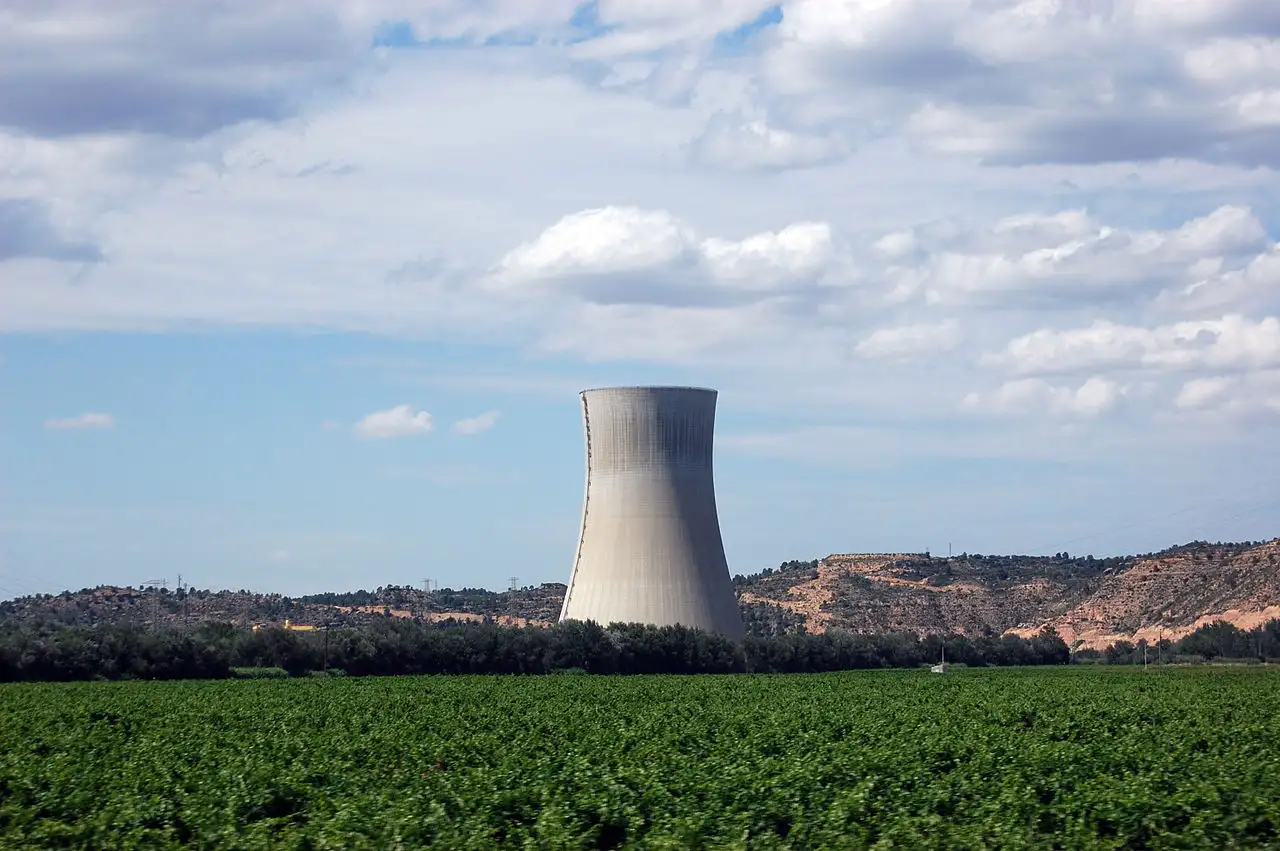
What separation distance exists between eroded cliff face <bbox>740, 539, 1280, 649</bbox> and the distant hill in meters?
0.10

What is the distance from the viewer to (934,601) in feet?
280

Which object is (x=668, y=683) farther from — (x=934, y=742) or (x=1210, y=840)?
(x=1210, y=840)

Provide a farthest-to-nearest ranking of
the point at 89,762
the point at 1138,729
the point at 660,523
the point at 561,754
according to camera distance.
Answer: the point at 660,523
the point at 1138,729
the point at 561,754
the point at 89,762

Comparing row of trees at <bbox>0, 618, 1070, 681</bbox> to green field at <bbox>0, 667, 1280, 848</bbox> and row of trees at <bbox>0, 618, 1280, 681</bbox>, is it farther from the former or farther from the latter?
green field at <bbox>0, 667, 1280, 848</bbox>

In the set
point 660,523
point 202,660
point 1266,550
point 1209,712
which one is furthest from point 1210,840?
point 1266,550

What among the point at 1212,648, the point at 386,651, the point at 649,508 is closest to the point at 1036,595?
the point at 1212,648

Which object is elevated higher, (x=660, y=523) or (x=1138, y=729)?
(x=660, y=523)

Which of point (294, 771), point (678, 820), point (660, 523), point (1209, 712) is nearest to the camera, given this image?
point (678, 820)

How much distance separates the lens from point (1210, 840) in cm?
1079

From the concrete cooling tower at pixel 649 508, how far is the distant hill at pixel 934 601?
130 feet

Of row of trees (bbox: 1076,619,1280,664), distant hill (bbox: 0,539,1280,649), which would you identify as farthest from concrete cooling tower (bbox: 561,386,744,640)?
distant hill (bbox: 0,539,1280,649)

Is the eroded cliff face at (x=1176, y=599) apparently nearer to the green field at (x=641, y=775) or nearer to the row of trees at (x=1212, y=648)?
the row of trees at (x=1212, y=648)

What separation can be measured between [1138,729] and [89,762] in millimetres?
12821

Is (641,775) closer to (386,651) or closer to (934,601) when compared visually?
(386,651)
